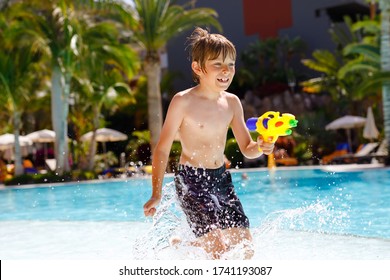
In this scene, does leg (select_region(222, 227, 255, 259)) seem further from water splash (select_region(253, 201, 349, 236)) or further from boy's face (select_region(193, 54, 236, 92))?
water splash (select_region(253, 201, 349, 236))

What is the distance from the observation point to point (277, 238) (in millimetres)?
6156

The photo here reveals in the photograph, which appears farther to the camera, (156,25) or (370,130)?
(370,130)

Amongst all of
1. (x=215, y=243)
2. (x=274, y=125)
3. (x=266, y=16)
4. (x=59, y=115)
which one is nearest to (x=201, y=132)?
(x=274, y=125)

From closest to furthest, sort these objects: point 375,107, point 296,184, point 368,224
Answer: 1. point 368,224
2. point 296,184
3. point 375,107

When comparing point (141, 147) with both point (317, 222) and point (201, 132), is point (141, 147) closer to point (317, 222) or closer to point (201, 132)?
point (317, 222)

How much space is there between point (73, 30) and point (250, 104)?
12874 mm

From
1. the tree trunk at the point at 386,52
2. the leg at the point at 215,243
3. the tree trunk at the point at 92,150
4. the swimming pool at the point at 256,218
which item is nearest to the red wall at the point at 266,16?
the tree trunk at the point at 92,150

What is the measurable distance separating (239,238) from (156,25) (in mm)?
19566

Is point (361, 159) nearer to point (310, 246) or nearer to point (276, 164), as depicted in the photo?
point (276, 164)

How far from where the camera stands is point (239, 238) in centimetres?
363

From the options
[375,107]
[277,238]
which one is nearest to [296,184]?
[277,238]

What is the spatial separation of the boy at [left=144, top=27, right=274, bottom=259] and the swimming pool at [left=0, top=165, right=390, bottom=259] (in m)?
0.40

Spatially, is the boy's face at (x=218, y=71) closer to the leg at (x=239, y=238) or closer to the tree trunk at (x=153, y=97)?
the leg at (x=239, y=238)

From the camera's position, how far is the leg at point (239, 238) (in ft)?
11.8
